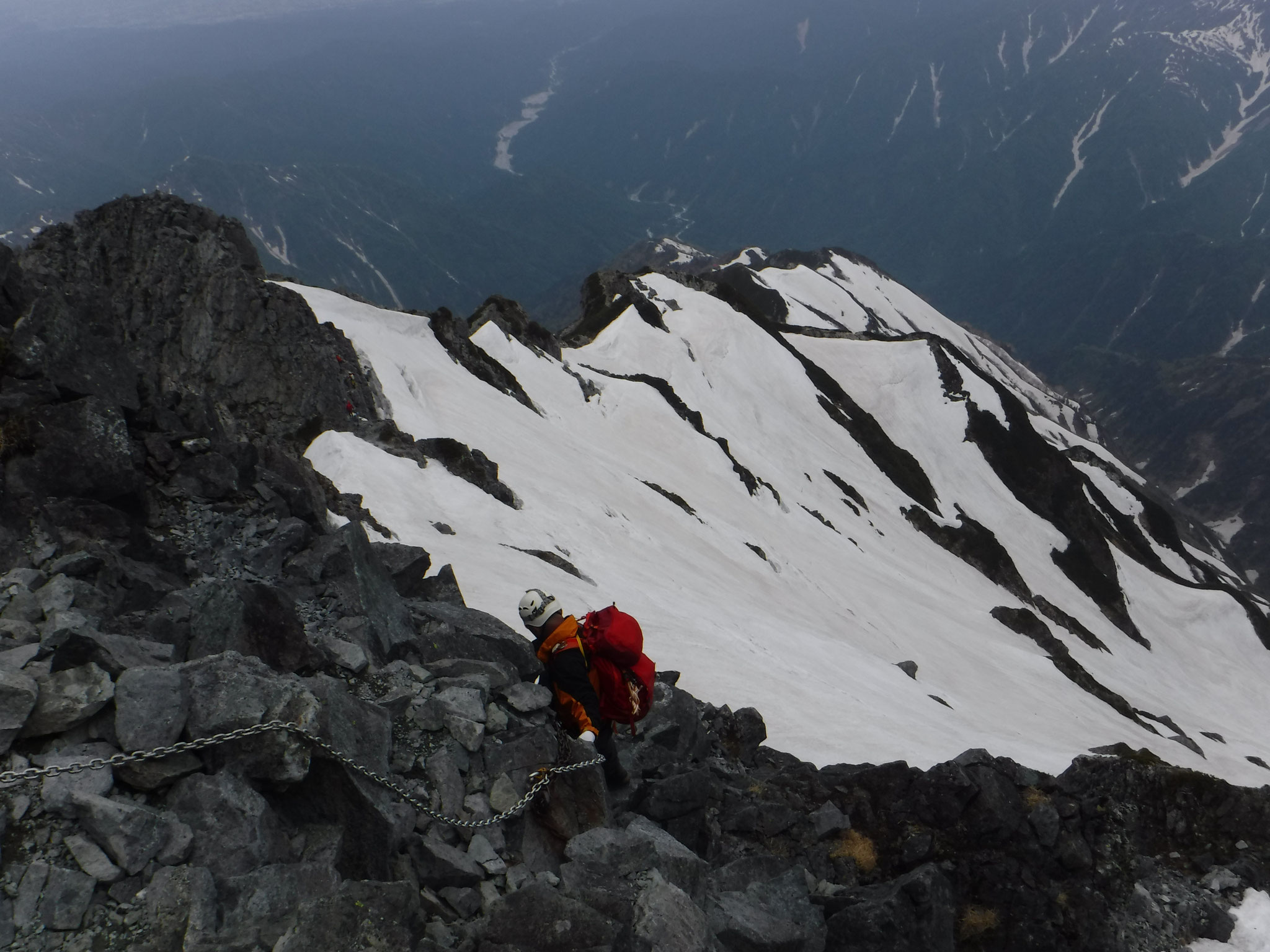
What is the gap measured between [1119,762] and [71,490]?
63.5 ft

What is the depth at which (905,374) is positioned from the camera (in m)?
96.3

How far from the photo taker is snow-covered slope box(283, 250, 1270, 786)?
85.8 ft

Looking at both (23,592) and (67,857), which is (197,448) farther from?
(67,857)

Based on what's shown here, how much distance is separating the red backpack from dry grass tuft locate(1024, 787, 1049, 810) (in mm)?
8943

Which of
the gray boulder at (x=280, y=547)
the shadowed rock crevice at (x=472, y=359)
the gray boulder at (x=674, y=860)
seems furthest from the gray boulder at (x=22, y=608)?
the shadowed rock crevice at (x=472, y=359)

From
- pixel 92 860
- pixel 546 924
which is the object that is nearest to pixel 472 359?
pixel 546 924

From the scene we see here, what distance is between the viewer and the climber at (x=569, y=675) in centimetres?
1068

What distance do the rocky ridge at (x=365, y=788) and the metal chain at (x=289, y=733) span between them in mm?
97

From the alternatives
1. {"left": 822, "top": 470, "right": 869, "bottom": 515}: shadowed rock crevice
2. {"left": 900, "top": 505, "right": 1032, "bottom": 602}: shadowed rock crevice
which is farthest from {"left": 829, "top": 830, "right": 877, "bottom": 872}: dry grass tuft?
{"left": 900, "top": 505, "right": 1032, "bottom": 602}: shadowed rock crevice

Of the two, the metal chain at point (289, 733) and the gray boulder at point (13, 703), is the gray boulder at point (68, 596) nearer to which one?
the gray boulder at point (13, 703)

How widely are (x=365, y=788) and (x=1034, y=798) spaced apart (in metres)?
12.5

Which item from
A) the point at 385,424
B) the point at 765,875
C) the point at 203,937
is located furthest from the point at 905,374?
the point at 203,937

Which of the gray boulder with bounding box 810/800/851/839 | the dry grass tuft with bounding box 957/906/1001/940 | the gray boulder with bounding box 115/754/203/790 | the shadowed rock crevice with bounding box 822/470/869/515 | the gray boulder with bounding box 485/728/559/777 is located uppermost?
the gray boulder with bounding box 115/754/203/790

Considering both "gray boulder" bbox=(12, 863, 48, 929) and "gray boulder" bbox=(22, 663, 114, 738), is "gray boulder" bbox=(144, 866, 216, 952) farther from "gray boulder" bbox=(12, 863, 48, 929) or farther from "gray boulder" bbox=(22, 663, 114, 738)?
"gray boulder" bbox=(22, 663, 114, 738)
